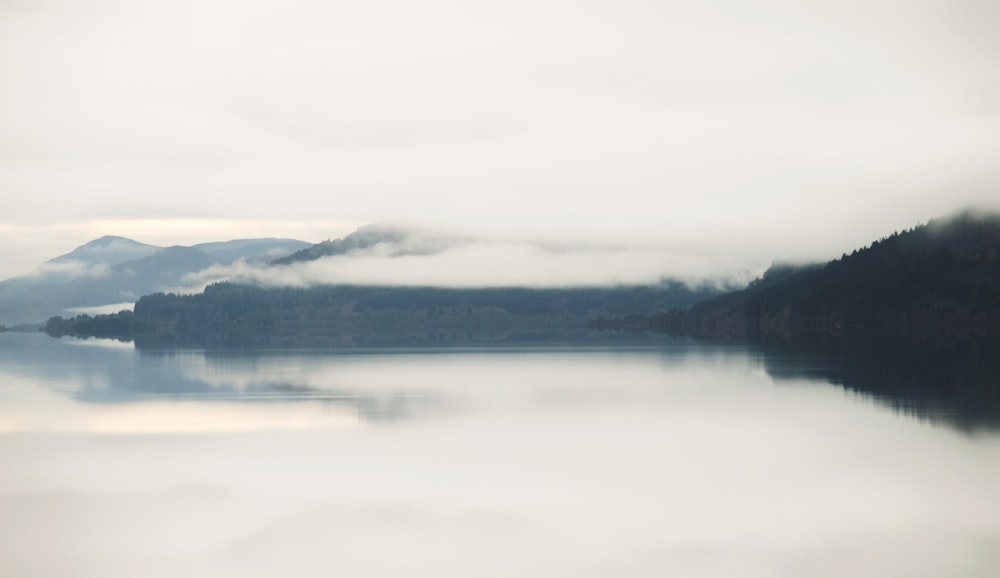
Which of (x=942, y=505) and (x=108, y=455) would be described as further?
(x=108, y=455)

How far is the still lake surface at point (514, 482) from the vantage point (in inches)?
1353

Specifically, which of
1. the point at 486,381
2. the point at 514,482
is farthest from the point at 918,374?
the point at 514,482

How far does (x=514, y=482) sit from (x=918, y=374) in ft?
193

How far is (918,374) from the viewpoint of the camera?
9588 cm

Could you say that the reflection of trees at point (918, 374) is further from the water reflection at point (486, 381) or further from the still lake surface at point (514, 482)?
the still lake surface at point (514, 482)

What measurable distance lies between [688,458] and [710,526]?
47.2ft

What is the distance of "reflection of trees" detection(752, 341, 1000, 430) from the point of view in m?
66.9

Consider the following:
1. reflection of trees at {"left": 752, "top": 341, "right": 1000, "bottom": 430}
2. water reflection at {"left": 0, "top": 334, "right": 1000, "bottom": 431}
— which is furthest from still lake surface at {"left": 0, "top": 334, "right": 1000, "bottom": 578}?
water reflection at {"left": 0, "top": 334, "right": 1000, "bottom": 431}

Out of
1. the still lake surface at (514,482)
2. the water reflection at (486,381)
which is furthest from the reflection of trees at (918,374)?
the still lake surface at (514,482)

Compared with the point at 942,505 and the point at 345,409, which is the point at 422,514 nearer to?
the point at 942,505

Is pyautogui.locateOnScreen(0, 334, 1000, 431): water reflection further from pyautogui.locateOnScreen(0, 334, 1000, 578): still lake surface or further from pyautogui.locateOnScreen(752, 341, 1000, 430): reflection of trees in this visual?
pyautogui.locateOnScreen(0, 334, 1000, 578): still lake surface

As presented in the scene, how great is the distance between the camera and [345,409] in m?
78.1

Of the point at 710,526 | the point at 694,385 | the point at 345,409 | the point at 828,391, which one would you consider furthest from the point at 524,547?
the point at 694,385

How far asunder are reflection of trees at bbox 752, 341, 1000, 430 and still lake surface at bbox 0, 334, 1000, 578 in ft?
1.89
